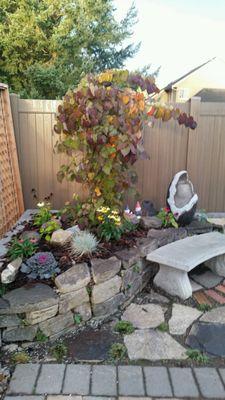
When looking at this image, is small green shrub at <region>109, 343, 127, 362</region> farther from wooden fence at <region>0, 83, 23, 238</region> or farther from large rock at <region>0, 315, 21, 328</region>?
wooden fence at <region>0, 83, 23, 238</region>

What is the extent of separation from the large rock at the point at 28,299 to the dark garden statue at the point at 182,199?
6.14 feet

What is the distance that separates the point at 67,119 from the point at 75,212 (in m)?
0.96

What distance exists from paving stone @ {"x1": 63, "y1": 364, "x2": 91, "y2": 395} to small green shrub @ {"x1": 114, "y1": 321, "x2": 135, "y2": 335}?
1.44 feet

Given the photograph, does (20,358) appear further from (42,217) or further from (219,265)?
(219,265)

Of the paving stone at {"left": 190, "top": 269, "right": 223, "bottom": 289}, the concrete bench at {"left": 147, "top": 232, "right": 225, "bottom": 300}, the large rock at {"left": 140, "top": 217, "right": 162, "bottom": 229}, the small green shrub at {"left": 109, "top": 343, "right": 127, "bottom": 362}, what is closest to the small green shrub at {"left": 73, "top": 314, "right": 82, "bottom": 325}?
the small green shrub at {"left": 109, "top": 343, "right": 127, "bottom": 362}

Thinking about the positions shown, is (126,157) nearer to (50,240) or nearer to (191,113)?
(50,240)

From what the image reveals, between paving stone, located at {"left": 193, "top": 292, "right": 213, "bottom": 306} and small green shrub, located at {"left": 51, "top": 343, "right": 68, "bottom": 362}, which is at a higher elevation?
paving stone, located at {"left": 193, "top": 292, "right": 213, "bottom": 306}

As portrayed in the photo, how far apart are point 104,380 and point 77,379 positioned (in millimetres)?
156

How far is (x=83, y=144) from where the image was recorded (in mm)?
3057

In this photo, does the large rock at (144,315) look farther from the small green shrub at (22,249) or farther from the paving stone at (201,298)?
the small green shrub at (22,249)

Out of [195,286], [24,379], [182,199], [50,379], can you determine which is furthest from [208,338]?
[182,199]

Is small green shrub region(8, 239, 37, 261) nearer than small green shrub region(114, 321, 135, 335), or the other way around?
small green shrub region(114, 321, 135, 335)

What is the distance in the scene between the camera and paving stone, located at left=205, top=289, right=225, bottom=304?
9.16 ft

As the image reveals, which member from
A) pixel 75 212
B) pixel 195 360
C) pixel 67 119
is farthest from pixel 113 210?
pixel 195 360
